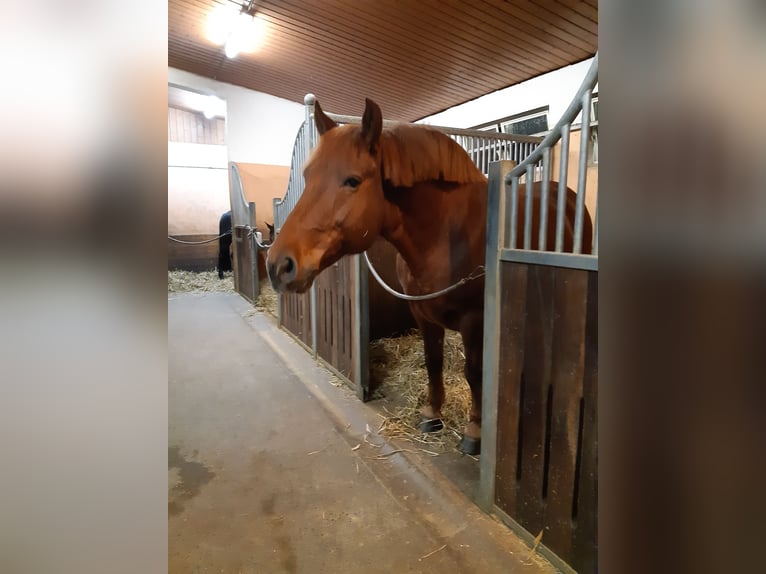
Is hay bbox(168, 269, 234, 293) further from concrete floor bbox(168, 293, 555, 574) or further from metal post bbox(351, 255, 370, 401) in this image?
metal post bbox(351, 255, 370, 401)

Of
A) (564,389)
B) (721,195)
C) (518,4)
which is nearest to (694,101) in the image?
(721,195)

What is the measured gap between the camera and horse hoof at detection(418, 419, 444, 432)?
1.88 metres

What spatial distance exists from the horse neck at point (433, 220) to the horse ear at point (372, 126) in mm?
209

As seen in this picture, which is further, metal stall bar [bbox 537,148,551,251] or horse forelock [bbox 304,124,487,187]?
horse forelock [bbox 304,124,487,187]

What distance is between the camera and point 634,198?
211 mm

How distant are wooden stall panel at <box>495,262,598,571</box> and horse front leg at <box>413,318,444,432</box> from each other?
2.17 feet

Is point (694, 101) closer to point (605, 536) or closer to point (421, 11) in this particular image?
point (605, 536)

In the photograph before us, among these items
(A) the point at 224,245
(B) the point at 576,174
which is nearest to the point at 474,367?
(B) the point at 576,174

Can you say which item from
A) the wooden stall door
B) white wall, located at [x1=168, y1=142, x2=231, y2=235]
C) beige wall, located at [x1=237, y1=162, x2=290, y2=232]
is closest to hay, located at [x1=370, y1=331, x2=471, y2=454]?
the wooden stall door

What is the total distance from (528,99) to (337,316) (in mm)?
3563

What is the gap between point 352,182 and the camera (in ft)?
4.52

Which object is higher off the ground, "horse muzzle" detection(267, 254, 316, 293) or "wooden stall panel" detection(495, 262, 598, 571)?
"horse muzzle" detection(267, 254, 316, 293)

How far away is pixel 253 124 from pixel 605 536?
29.9 feet

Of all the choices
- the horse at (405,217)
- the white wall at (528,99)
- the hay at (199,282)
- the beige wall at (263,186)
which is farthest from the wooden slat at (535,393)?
the hay at (199,282)
